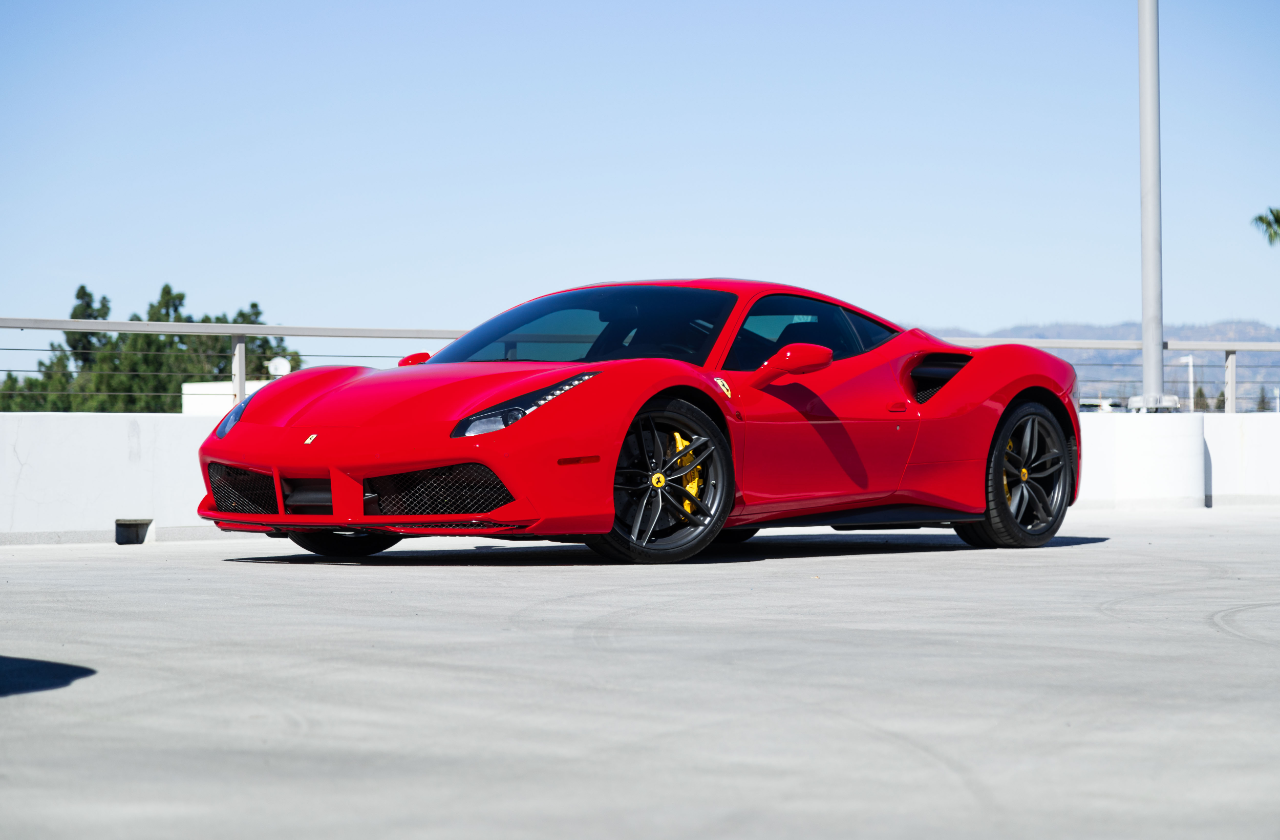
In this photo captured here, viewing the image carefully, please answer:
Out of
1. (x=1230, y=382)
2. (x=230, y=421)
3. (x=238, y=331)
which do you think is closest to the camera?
(x=230, y=421)

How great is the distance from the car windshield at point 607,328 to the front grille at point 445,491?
105cm

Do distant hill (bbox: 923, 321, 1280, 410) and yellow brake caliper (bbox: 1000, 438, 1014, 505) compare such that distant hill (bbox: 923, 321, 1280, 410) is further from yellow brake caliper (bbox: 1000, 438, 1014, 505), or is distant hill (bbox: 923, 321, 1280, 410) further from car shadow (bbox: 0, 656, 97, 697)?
car shadow (bbox: 0, 656, 97, 697)

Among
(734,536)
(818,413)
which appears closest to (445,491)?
(818,413)

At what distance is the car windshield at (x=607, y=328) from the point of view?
6.89m

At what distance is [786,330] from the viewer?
7363 mm

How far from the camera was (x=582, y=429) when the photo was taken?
240 inches

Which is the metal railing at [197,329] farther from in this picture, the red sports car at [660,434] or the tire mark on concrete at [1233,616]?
the tire mark on concrete at [1233,616]

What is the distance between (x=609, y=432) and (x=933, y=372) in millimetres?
2330

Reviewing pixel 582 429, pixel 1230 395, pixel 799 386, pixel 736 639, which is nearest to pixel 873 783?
pixel 736 639

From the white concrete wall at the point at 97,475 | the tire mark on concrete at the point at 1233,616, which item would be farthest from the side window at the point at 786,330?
the white concrete wall at the point at 97,475

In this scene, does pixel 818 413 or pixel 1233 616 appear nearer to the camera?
pixel 1233 616

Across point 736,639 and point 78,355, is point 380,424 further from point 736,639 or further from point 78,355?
point 78,355

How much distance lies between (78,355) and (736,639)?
7.81 meters

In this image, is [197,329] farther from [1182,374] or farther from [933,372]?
[1182,374]
